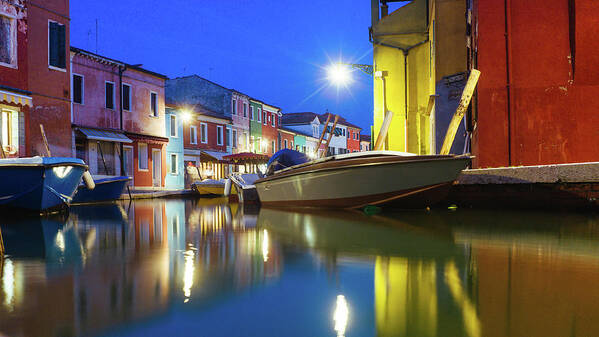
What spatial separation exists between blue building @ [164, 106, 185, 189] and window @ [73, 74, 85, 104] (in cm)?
748

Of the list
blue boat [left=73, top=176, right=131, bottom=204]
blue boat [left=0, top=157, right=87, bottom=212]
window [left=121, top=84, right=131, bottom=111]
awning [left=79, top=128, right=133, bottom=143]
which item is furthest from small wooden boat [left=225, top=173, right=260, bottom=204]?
window [left=121, top=84, right=131, bottom=111]

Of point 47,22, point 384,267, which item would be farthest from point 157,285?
point 47,22

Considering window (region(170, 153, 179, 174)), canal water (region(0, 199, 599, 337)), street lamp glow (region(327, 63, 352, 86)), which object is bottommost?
canal water (region(0, 199, 599, 337))

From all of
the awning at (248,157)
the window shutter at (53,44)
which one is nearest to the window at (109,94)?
the window shutter at (53,44)

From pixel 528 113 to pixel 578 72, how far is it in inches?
46.6

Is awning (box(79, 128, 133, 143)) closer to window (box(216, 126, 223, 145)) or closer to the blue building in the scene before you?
the blue building

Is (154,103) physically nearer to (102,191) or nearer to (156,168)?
(156,168)

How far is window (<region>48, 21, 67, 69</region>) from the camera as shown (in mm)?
17156

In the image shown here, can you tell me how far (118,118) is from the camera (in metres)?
24.8

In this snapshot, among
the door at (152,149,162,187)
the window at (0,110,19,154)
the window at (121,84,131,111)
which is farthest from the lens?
the door at (152,149,162,187)

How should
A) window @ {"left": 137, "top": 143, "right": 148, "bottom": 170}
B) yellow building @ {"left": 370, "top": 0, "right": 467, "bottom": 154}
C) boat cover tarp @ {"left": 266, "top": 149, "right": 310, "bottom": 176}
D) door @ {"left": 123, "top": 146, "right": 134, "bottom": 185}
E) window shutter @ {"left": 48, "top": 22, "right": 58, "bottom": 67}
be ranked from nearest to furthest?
1. boat cover tarp @ {"left": 266, "top": 149, "right": 310, "bottom": 176}
2. window shutter @ {"left": 48, "top": 22, "right": 58, "bottom": 67}
3. yellow building @ {"left": 370, "top": 0, "right": 467, "bottom": 154}
4. door @ {"left": 123, "top": 146, "right": 134, "bottom": 185}
5. window @ {"left": 137, "top": 143, "right": 148, "bottom": 170}

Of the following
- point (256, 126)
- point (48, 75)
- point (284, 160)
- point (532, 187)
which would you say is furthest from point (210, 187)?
point (256, 126)

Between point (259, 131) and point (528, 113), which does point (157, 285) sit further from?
point (259, 131)

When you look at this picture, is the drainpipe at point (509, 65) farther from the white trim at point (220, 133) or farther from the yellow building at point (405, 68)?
the white trim at point (220, 133)
